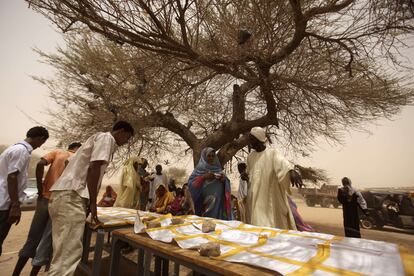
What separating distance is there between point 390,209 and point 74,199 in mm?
12752

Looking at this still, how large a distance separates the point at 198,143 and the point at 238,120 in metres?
1.69

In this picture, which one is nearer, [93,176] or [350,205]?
[93,176]

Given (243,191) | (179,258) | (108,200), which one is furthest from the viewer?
(108,200)

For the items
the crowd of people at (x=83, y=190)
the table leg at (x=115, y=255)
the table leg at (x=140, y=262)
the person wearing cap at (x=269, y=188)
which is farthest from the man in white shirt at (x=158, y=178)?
the table leg at (x=115, y=255)

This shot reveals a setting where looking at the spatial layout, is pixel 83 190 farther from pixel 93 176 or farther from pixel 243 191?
pixel 243 191

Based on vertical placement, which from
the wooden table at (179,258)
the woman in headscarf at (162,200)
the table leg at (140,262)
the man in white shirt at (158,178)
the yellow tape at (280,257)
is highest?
the man in white shirt at (158,178)

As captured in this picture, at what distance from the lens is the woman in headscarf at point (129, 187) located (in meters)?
5.82

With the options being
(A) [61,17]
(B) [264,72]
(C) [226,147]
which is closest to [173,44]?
(A) [61,17]

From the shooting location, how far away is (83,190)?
2334mm

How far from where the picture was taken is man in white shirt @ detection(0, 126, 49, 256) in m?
2.91

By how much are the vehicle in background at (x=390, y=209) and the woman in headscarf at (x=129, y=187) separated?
937cm

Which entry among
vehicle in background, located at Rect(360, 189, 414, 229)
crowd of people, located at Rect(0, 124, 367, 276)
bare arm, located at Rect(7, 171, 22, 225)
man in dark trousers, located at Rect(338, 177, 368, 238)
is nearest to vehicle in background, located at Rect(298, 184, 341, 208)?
vehicle in background, located at Rect(360, 189, 414, 229)

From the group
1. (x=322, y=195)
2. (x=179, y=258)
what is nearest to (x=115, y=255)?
(x=179, y=258)

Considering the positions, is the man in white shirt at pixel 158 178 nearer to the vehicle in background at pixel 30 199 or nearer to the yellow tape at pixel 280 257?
the yellow tape at pixel 280 257
